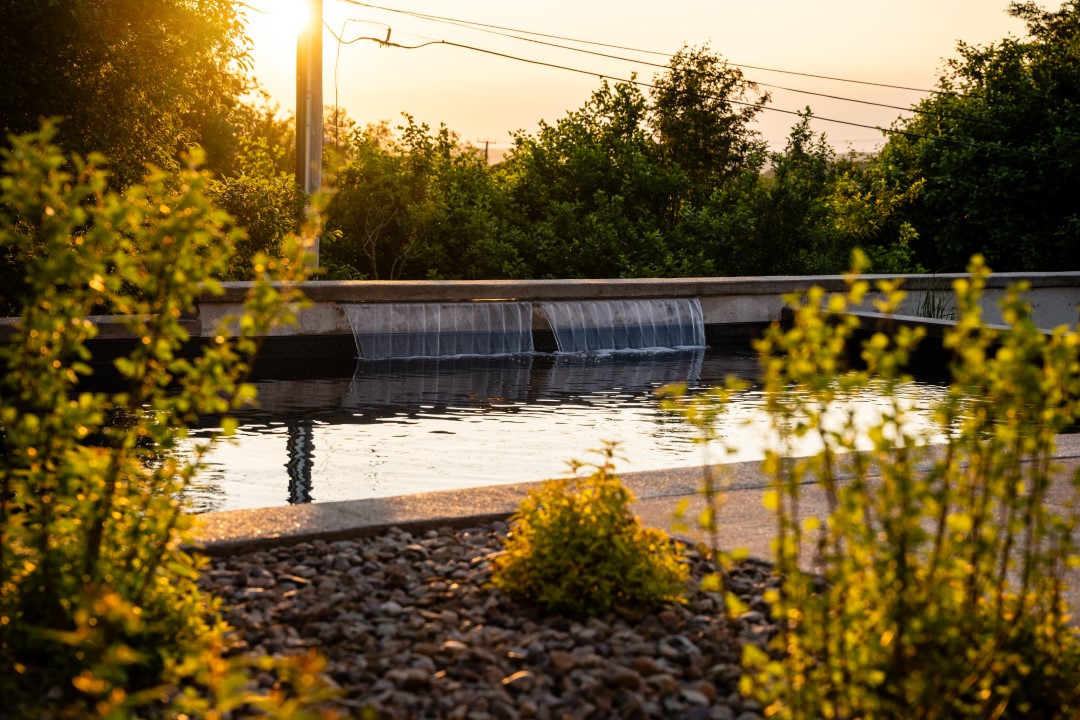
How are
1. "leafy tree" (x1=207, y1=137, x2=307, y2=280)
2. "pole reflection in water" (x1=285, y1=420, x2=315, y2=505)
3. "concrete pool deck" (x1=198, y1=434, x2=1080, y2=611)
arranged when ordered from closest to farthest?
"concrete pool deck" (x1=198, y1=434, x2=1080, y2=611), "pole reflection in water" (x1=285, y1=420, x2=315, y2=505), "leafy tree" (x1=207, y1=137, x2=307, y2=280)

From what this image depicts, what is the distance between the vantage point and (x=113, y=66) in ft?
40.3

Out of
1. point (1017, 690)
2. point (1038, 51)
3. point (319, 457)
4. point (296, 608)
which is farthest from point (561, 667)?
point (1038, 51)

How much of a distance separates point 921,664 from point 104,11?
11380 millimetres

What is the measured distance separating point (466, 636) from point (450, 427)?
434cm

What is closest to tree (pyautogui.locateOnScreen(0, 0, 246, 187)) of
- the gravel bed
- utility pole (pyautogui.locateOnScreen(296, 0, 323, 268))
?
utility pole (pyautogui.locateOnScreen(296, 0, 323, 268))

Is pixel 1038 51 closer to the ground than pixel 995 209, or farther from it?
farther from it

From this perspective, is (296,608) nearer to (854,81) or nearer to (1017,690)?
(1017,690)

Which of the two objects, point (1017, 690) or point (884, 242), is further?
Answer: point (884, 242)

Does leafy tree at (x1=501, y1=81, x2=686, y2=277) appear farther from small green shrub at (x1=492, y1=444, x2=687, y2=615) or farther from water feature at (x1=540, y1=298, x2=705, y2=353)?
small green shrub at (x1=492, y1=444, x2=687, y2=615)

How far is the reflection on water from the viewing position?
620 centimetres

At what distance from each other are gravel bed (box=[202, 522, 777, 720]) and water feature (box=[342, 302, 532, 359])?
23.5 ft

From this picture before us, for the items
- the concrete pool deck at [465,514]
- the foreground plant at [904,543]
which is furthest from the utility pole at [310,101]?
the foreground plant at [904,543]

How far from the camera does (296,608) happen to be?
12.1ft

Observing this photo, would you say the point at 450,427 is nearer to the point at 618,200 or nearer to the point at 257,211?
the point at 257,211
